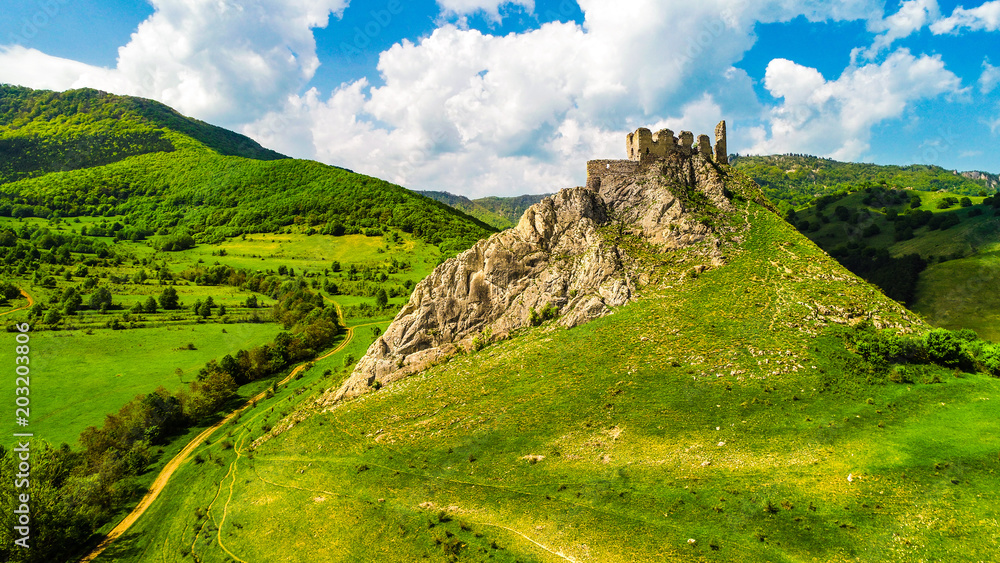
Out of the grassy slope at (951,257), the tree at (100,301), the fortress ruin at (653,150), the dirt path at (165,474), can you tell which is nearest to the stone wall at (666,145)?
the fortress ruin at (653,150)

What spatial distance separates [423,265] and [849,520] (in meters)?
151

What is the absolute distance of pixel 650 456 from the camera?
31672 mm

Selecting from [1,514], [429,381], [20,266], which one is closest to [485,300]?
[429,381]

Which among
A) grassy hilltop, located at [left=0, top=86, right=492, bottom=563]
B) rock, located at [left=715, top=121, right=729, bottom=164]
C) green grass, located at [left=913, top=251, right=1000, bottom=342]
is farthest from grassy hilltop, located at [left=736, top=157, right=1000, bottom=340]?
grassy hilltop, located at [left=0, top=86, right=492, bottom=563]

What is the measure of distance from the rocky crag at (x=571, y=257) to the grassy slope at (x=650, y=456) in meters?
3.49

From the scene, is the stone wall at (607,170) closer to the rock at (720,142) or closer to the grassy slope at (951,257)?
the rock at (720,142)

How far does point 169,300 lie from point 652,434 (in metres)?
135

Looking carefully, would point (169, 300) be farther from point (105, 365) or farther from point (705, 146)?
point (705, 146)

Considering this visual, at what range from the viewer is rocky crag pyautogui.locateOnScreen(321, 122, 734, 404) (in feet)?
164

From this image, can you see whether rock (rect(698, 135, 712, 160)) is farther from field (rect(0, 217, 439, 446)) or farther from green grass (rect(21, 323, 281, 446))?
green grass (rect(21, 323, 281, 446))

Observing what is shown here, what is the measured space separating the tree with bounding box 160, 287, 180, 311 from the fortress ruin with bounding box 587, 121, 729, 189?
401ft

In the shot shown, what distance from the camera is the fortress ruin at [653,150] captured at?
57688 mm

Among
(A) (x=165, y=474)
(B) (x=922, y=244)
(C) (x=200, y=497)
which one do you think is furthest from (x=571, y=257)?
(B) (x=922, y=244)

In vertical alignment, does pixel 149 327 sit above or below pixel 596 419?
above
